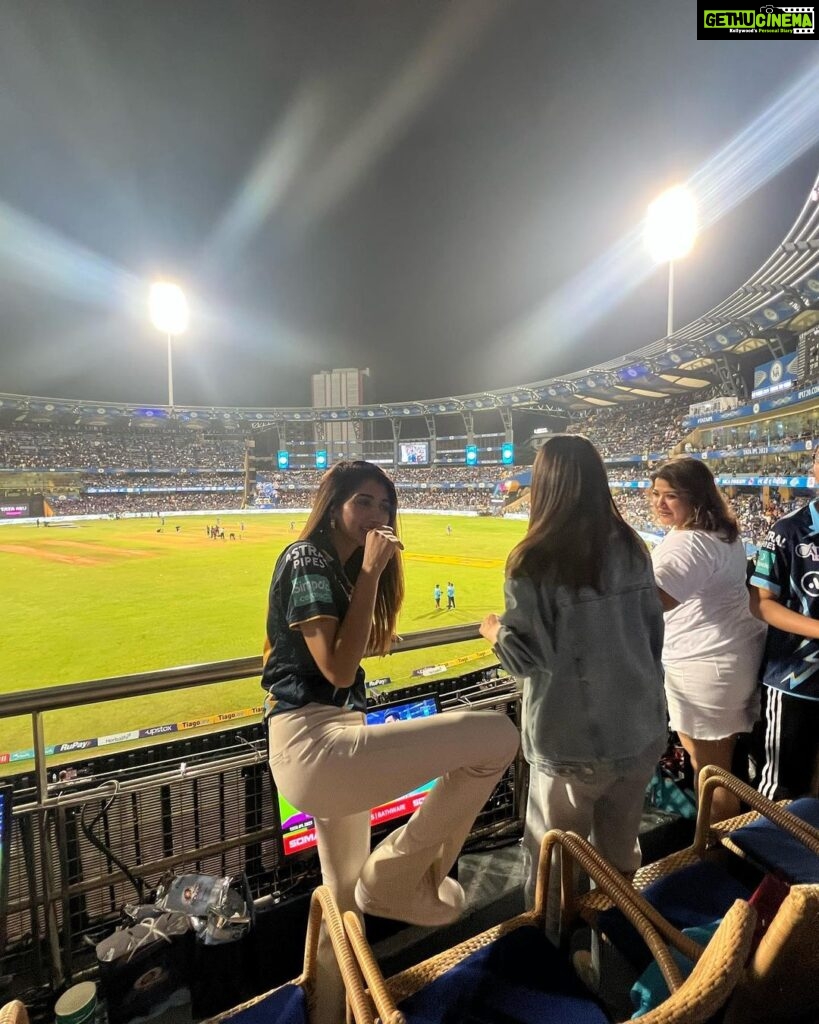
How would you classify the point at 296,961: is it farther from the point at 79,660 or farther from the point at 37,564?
the point at 37,564

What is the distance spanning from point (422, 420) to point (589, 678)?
35663 millimetres

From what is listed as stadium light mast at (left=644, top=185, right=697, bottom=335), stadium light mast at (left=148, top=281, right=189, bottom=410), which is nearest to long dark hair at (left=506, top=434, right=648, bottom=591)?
stadium light mast at (left=644, top=185, right=697, bottom=335)

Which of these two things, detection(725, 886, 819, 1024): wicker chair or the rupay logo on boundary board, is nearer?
detection(725, 886, 819, 1024): wicker chair

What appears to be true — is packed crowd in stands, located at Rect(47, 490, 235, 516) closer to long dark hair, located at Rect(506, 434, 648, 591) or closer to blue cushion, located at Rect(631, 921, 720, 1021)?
long dark hair, located at Rect(506, 434, 648, 591)

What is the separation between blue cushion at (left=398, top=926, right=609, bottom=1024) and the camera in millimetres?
715

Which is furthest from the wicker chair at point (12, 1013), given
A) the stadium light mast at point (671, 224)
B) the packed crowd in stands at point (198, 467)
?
the packed crowd in stands at point (198, 467)

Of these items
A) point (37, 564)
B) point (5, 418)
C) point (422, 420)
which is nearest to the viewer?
point (37, 564)

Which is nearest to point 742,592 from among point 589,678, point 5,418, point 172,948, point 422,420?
point 589,678

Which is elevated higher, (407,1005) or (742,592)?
(742,592)

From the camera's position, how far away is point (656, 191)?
296 inches

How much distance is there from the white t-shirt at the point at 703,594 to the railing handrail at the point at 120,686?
0.90 metres

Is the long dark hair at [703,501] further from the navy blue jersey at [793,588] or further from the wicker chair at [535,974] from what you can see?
the wicker chair at [535,974]

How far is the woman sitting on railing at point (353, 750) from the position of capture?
2.77 feet

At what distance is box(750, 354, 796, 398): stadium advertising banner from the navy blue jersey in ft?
44.7
